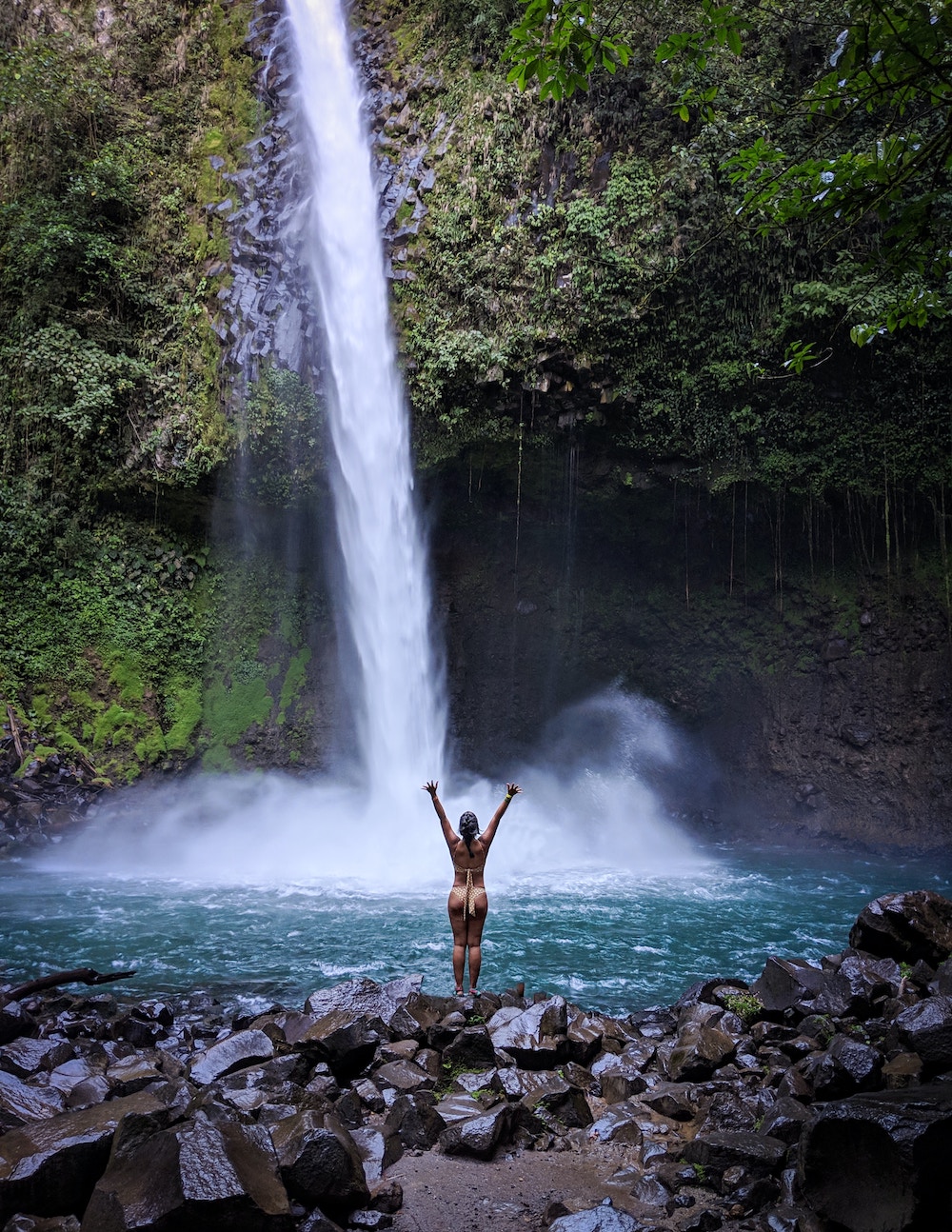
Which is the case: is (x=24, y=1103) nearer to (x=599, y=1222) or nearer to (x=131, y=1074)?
(x=131, y=1074)

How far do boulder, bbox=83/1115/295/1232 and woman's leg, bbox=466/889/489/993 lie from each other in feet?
10.2

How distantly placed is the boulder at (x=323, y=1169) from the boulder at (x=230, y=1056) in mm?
1335

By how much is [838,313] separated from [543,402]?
4810 millimetres

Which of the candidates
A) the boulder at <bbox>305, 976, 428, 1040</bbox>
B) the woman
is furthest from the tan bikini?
the boulder at <bbox>305, 976, 428, 1040</bbox>

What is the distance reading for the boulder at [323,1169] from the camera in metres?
2.67

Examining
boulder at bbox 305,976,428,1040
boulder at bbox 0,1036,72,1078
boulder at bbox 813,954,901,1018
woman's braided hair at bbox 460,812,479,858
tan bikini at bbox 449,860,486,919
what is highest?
woman's braided hair at bbox 460,812,479,858

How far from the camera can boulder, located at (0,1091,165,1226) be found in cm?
250

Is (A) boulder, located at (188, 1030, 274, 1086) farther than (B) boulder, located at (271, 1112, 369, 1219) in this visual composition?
Yes

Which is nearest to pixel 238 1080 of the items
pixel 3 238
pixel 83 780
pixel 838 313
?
pixel 83 780

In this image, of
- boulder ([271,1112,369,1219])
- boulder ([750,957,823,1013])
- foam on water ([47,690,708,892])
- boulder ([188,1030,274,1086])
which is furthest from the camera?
foam on water ([47,690,708,892])

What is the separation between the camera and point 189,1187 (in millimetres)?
2312

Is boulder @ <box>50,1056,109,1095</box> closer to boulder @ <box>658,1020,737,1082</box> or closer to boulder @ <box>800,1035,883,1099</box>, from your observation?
boulder @ <box>658,1020,737,1082</box>

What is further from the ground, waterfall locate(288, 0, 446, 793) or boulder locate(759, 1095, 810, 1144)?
waterfall locate(288, 0, 446, 793)

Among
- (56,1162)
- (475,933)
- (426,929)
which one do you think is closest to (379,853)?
(426,929)
